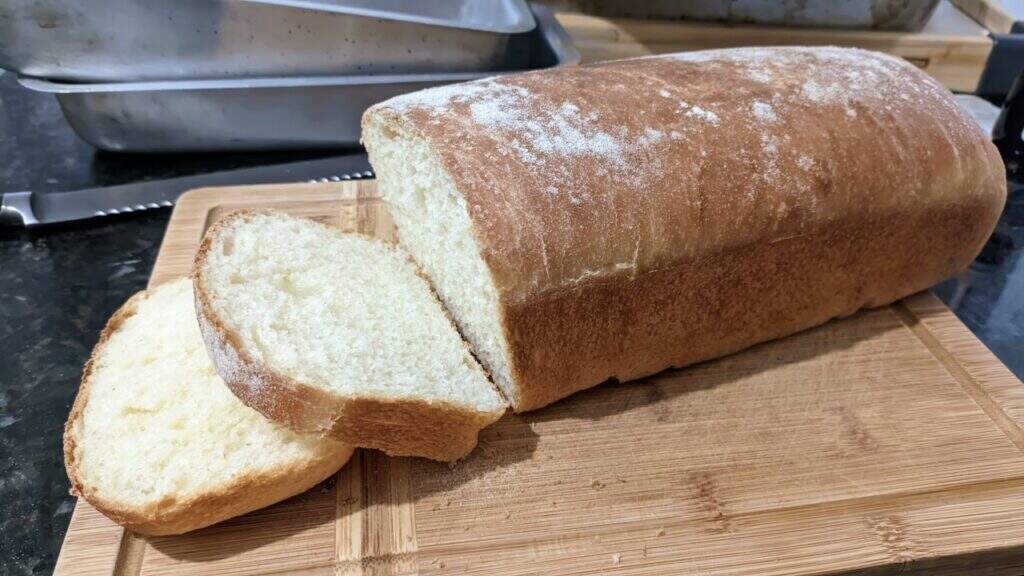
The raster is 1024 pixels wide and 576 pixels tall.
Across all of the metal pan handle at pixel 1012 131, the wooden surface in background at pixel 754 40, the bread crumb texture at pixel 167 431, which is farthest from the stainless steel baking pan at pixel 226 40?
the metal pan handle at pixel 1012 131

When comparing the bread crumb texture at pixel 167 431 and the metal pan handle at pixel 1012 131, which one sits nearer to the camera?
the bread crumb texture at pixel 167 431

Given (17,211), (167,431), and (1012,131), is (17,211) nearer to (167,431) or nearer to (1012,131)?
(167,431)

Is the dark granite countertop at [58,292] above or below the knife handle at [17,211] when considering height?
below

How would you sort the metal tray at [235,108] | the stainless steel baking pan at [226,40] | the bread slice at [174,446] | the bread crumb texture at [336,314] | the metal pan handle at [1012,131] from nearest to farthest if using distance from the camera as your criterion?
the bread slice at [174,446]
the bread crumb texture at [336,314]
the stainless steel baking pan at [226,40]
the metal tray at [235,108]
the metal pan handle at [1012,131]

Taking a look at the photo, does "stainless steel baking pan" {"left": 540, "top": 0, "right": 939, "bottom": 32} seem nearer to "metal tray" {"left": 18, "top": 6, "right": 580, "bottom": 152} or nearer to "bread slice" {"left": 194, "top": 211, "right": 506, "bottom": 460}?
"metal tray" {"left": 18, "top": 6, "right": 580, "bottom": 152}

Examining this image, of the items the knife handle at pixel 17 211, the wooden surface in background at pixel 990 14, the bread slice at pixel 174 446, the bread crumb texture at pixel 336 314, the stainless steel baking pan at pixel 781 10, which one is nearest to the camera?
the bread slice at pixel 174 446

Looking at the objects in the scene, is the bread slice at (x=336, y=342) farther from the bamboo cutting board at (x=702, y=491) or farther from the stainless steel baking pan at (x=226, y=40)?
the stainless steel baking pan at (x=226, y=40)

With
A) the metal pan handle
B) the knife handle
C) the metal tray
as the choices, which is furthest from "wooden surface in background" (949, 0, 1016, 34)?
the knife handle
